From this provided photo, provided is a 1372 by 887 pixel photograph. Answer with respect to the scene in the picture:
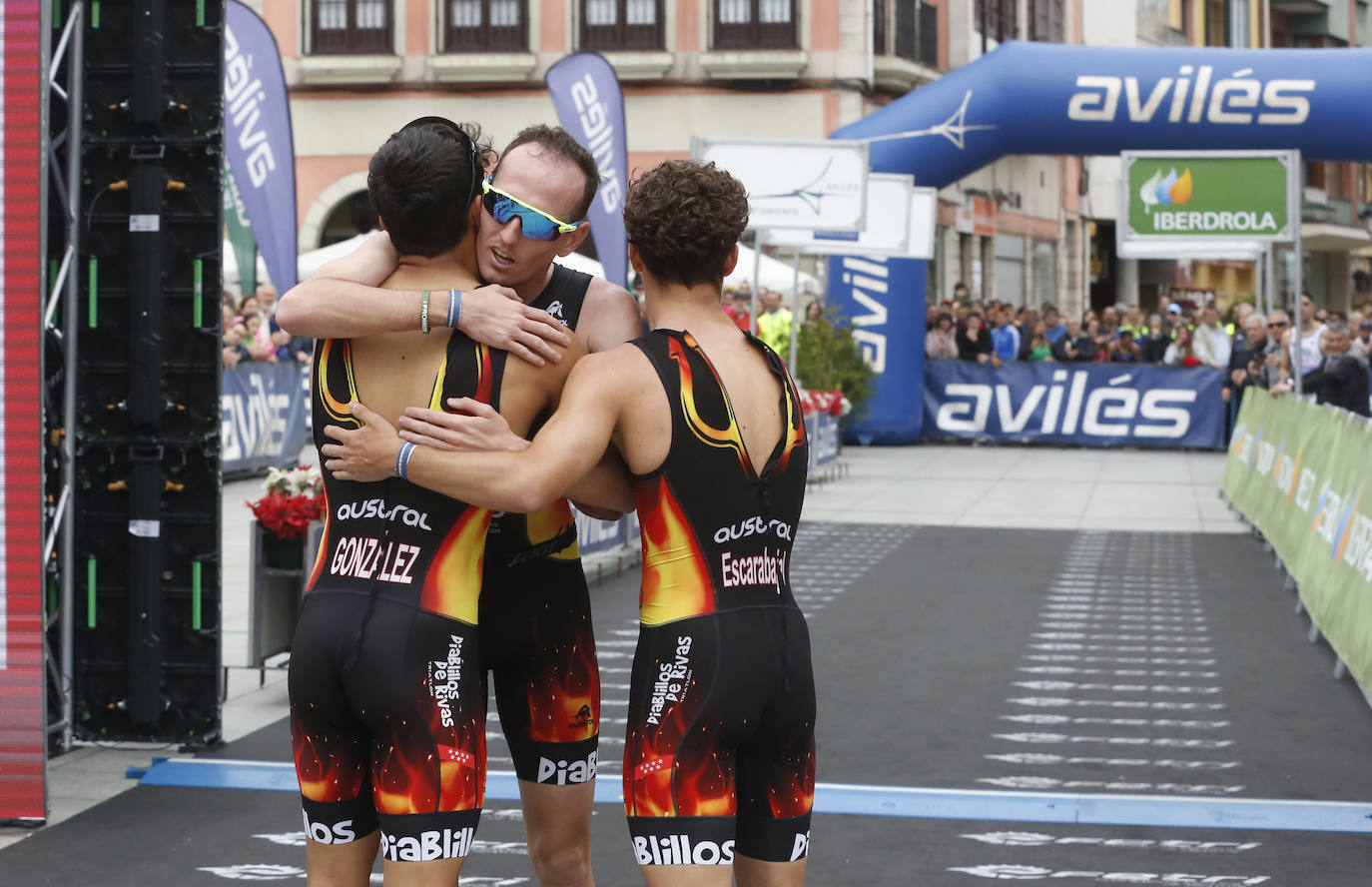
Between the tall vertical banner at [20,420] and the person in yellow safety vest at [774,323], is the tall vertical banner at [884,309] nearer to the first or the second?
the person in yellow safety vest at [774,323]

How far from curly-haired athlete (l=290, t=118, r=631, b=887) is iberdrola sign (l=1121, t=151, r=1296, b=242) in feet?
43.6

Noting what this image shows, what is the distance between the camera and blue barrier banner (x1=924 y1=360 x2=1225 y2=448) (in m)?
23.4

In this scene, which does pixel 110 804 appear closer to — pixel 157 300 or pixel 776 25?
pixel 157 300

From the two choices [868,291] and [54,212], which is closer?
[54,212]

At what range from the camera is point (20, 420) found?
5758 mm

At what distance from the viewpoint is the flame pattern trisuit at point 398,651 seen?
10.6ft

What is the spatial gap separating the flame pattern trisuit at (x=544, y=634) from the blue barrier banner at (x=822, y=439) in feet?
46.6

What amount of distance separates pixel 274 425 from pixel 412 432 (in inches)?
627

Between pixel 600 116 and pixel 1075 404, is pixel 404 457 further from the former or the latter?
pixel 1075 404

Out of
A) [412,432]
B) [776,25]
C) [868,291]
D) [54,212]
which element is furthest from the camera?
[776,25]

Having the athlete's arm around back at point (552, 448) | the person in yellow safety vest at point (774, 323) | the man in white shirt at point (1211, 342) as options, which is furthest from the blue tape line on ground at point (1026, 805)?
the man in white shirt at point (1211, 342)

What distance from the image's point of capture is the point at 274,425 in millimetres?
18641

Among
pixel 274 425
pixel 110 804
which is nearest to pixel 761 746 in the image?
pixel 110 804

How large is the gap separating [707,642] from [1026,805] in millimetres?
3201
